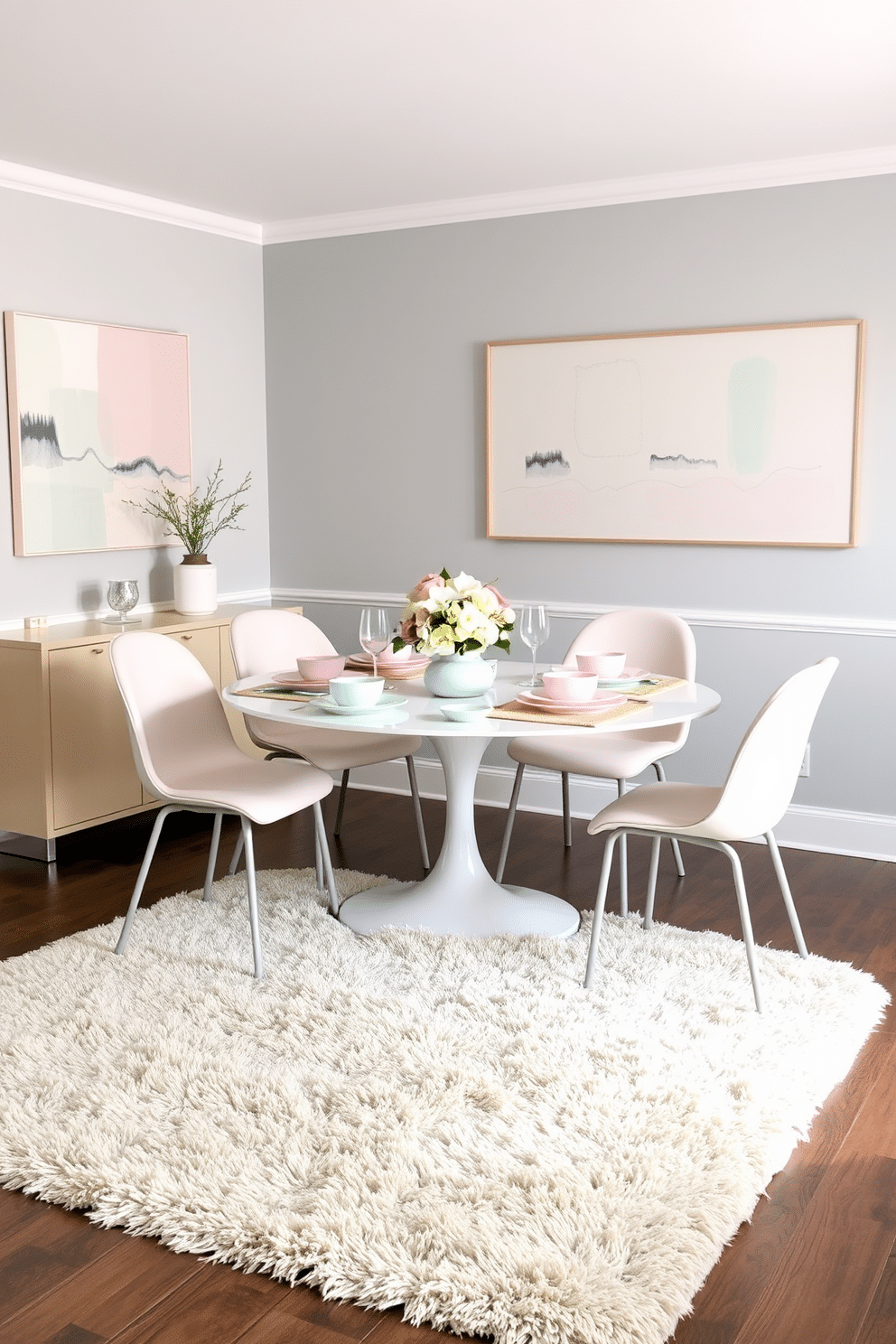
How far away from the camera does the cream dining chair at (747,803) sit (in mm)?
2906

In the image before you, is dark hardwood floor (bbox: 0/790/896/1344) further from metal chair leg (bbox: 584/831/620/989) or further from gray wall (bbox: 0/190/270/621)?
gray wall (bbox: 0/190/270/621)

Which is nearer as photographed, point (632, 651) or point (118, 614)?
point (632, 651)

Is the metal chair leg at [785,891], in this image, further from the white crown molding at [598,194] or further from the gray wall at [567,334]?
the white crown molding at [598,194]

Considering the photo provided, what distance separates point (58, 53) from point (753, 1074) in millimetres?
3017

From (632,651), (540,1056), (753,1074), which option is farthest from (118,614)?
(753,1074)

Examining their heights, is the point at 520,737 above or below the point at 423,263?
below

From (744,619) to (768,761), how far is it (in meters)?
1.67

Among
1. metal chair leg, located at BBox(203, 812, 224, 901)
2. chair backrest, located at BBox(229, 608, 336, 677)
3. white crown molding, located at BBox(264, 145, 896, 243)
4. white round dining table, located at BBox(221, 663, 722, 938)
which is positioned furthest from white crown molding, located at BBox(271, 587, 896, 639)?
white crown molding, located at BBox(264, 145, 896, 243)

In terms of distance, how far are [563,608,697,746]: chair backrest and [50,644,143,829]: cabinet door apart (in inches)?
64.3

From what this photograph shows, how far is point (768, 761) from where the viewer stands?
297 centimetres

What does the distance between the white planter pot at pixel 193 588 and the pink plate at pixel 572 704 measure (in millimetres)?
2059

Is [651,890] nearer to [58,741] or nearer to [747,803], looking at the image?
[747,803]

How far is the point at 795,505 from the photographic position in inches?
173

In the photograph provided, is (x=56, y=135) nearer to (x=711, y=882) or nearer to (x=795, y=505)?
(x=795, y=505)
